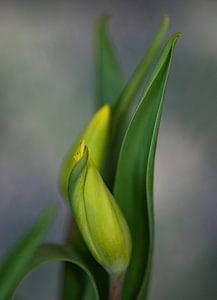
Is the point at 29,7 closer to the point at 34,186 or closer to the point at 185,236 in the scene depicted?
the point at 34,186

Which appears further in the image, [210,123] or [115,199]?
[210,123]

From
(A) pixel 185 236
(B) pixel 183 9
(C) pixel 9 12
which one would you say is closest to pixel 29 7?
(C) pixel 9 12

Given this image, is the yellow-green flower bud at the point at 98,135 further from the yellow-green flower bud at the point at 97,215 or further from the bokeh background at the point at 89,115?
the bokeh background at the point at 89,115

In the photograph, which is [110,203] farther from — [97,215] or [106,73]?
[106,73]

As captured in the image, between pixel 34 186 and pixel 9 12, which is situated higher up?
pixel 9 12

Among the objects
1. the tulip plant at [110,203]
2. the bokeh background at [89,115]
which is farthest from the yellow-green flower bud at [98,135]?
the bokeh background at [89,115]

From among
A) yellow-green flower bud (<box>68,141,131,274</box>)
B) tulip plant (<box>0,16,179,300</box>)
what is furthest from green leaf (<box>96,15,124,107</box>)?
yellow-green flower bud (<box>68,141,131,274</box>)

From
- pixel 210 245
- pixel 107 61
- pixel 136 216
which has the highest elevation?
pixel 107 61
